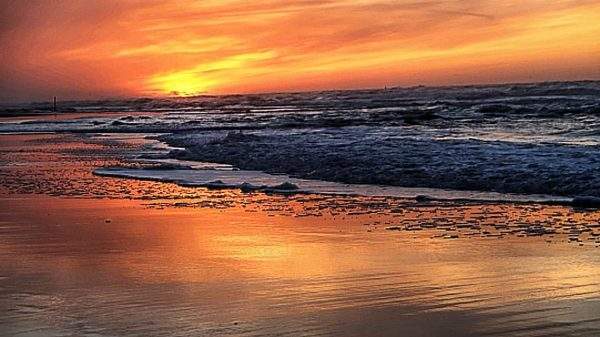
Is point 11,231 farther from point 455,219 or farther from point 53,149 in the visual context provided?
point 53,149

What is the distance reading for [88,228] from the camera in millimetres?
6953

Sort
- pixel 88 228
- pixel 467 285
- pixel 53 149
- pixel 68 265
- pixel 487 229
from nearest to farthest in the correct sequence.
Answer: pixel 467 285, pixel 68 265, pixel 487 229, pixel 88 228, pixel 53 149

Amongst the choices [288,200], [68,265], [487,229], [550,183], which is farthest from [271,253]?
[550,183]

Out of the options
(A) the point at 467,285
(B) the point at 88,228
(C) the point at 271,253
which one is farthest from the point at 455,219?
(B) the point at 88,228

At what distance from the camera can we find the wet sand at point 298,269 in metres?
3.77

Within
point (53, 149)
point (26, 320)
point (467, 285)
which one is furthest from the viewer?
point (53, 149)

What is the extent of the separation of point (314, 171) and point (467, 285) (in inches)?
298

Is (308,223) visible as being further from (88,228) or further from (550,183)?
(550,183)

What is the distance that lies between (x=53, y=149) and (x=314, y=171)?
10.5 metres

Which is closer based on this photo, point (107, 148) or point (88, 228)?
point (88, 228)

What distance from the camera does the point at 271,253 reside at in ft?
18.4

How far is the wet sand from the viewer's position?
377 cm

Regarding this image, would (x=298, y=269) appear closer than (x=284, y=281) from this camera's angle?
No

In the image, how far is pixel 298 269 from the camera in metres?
4.99
